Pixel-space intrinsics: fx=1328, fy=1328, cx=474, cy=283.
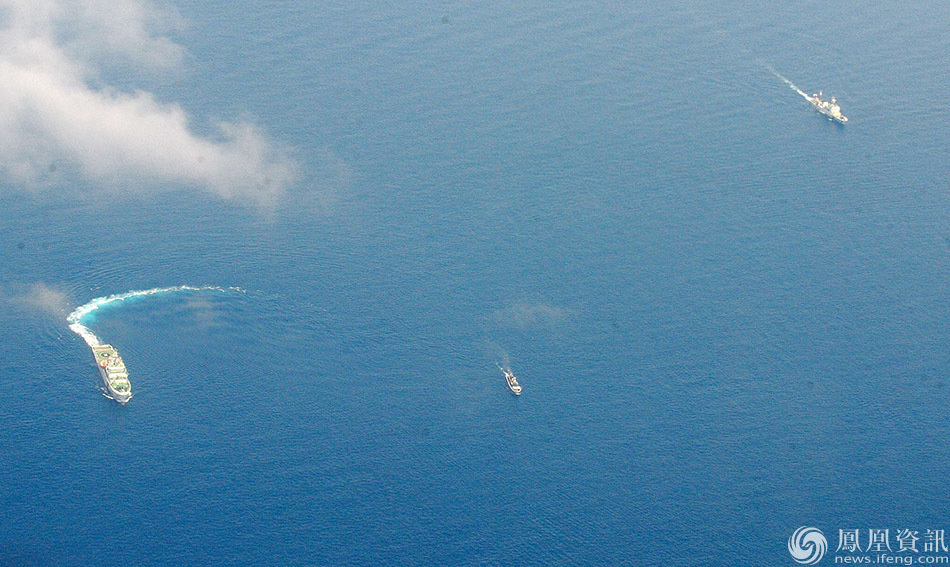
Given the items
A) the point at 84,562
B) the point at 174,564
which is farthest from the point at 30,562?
the point at 174,564

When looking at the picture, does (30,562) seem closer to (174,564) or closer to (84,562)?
(84,562)
